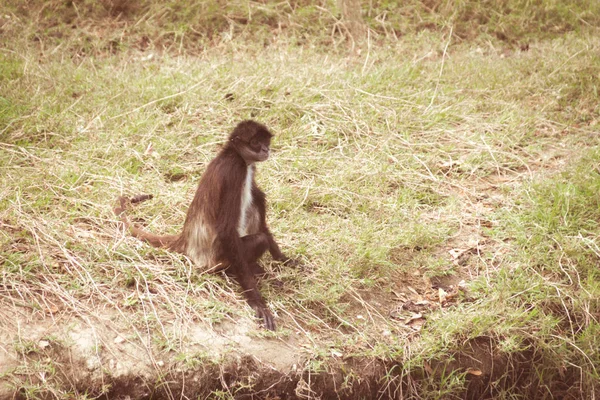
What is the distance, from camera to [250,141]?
4848mm

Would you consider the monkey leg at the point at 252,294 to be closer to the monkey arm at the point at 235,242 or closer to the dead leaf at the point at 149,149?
the monkey arm at the point at 235,242

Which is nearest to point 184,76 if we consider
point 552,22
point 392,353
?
point 392,353

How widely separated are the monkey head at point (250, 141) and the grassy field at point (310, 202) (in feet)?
2.73

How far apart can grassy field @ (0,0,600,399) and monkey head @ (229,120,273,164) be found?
831mm

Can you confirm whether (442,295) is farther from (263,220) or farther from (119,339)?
(119,339)

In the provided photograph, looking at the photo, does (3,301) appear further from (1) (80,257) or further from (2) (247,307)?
(2) (247,307)

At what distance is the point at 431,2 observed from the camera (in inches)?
403

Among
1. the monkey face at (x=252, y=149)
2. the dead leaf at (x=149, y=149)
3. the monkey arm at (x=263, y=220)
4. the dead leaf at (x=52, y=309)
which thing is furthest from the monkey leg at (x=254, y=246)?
the dead leaf at (x=149, y=149)

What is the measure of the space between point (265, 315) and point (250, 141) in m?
1.14

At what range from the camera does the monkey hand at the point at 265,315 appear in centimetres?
462

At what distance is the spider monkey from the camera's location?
4.72 metres

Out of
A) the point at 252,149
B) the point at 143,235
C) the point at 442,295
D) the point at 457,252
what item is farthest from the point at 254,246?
the point at 457,252

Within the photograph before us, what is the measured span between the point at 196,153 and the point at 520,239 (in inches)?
116

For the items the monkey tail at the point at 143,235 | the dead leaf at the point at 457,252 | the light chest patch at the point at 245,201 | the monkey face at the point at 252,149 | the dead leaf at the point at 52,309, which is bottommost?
the dead leaf at the point at 457,252
